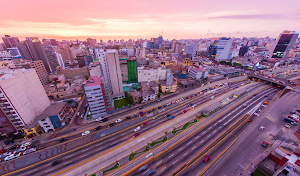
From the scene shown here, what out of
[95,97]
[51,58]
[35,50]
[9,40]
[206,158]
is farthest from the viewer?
[51,58]

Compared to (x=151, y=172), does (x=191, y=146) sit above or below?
above

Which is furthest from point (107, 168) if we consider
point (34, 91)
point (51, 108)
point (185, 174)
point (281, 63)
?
point (281, 63)

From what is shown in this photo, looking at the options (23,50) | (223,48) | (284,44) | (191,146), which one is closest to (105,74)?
(191,146)

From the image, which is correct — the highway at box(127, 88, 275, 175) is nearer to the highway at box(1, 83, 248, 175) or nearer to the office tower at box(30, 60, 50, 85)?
the highway at box(1, 83, 248, 175)

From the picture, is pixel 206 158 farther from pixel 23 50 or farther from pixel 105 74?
pixel 23 50

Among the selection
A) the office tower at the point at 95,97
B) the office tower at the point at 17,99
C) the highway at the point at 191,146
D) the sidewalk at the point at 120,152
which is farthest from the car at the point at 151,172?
the office tower at the point at 17,99

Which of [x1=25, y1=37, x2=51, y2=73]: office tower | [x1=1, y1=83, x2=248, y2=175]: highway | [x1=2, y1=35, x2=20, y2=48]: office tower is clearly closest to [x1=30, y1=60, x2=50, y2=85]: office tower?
[x1=25, y1=37, x2=51, y2=73]: office tower

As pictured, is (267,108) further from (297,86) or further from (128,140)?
(128,140)
